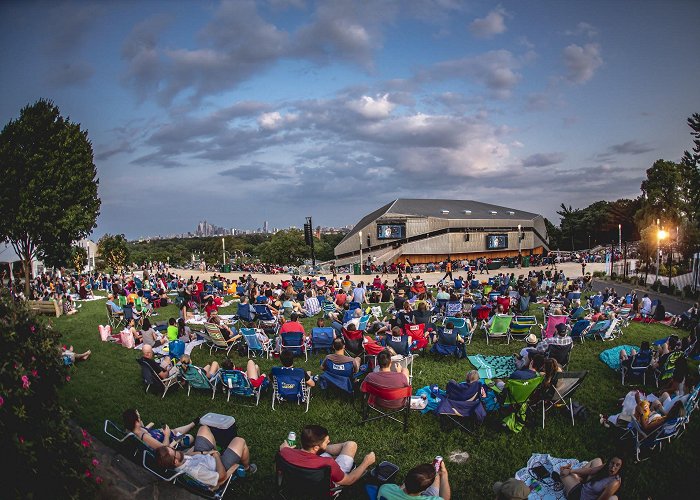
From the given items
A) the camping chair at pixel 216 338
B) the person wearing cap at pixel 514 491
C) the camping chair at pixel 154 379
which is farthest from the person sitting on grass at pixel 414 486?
the camping chair at pixel 216 338

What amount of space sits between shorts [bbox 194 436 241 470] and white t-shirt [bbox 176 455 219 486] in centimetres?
17

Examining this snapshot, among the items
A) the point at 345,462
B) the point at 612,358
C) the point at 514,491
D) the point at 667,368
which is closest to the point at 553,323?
the point at 612,358

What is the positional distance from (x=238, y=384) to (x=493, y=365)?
5.55 meters

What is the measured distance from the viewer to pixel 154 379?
23.2 feet

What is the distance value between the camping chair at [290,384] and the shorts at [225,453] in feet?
6.21

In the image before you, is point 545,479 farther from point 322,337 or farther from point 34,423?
point 322,337

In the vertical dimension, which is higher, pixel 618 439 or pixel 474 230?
pixel 474 230

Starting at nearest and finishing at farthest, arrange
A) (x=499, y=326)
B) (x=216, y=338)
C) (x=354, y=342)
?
(x=354, y=342), (x=216, y=338), (x=499, y=326)

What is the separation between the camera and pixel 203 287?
1892 cm

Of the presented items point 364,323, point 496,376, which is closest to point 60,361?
point 496,376

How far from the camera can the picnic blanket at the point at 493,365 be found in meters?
7.92

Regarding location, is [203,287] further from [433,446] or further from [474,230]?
[474,230]

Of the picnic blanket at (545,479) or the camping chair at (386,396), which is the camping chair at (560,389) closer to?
the picnic blanket at (545,479)

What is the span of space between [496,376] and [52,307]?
17889 mm
